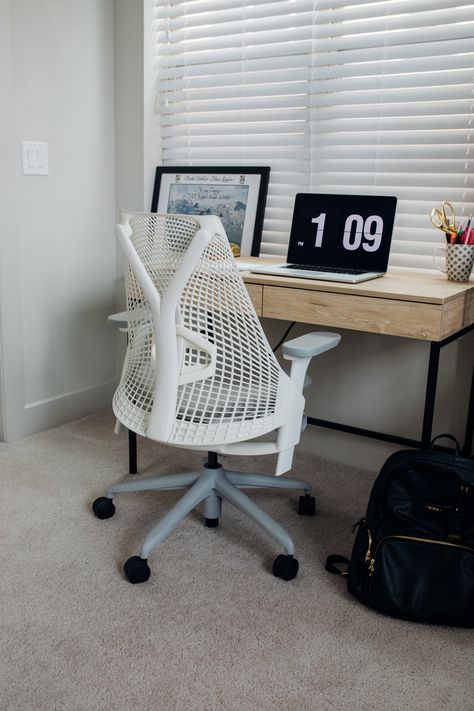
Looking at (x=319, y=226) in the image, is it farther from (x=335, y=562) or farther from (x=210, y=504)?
(x=335, y=562)

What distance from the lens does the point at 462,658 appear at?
1.50m

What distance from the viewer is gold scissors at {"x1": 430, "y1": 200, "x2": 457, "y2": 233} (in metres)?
2.07

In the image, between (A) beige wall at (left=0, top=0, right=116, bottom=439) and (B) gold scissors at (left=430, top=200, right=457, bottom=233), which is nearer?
(B) gold scissors at (left=430, top=200, right=457, bottom=233)

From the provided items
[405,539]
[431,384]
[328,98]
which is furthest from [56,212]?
[405,539]

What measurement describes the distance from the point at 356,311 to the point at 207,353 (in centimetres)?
48

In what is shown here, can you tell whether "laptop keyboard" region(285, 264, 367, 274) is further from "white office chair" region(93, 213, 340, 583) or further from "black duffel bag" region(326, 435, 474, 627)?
"black duffel bag" region(326, 435, 474, 627)

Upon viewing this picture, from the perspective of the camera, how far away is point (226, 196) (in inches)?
103

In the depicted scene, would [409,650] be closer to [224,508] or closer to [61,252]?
[224,508]

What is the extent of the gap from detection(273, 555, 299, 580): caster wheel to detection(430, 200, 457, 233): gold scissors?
107 cm

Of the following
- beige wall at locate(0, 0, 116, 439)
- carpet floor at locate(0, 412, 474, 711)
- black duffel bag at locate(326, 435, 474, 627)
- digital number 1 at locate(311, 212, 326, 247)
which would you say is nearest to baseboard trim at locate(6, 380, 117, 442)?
beige wall at locate(0, 0, 116, 439)

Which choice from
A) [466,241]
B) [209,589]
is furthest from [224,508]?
[466,241]

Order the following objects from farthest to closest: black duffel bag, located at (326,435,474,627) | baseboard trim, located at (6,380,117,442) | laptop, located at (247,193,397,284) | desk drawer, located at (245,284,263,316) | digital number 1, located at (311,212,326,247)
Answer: baseboard trim, located at (6,380,117,442)
digital number 1, located at (311,212,326,247)
laptop, located at (247,193,397,284)
desk drawer, located at (245,284,263,316)
black duffel bag, located at (326,435,474,627)

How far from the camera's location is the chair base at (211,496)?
1797 millimetres

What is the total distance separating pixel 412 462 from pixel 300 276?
66 centimetres
